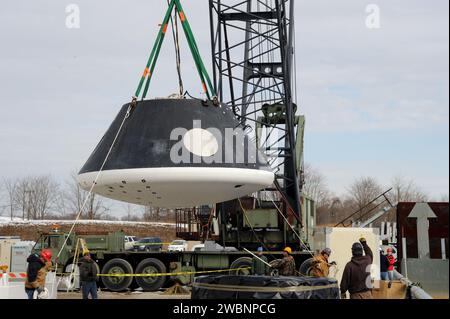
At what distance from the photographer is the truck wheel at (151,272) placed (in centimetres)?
2281

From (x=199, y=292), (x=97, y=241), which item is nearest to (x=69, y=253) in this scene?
(x=97, y=241)

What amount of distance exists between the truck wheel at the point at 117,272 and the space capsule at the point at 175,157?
11260mm

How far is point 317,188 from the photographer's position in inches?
3167

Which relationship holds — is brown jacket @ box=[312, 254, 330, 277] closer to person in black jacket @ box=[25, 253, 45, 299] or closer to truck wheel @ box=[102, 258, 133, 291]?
person in black jacket @ box=[25, 253, 45, 299]

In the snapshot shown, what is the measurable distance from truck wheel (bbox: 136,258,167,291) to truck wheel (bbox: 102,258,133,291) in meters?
0.41

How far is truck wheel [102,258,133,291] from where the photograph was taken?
22500mm

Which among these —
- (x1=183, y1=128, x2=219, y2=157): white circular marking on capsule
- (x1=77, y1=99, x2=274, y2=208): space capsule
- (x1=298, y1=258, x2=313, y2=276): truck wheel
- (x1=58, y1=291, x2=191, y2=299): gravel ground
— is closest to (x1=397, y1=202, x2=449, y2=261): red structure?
(x1=298, y1=258, x2=313, y2=276): truck wheel

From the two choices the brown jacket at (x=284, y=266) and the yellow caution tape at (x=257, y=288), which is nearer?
the yellow caution tape at (x=257, y=288)

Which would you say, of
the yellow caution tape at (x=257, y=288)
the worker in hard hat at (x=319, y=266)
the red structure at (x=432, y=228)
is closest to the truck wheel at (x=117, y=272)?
the red structure at (x=432, y=228)

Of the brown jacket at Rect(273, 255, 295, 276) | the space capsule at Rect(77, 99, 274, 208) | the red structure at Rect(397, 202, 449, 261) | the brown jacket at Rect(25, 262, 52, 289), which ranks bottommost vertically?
the brown jacket at Rect(25, 262, 52, 289)

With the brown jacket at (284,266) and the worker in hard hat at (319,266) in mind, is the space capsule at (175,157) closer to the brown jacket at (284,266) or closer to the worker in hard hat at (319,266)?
the brown jacket at (284,266)

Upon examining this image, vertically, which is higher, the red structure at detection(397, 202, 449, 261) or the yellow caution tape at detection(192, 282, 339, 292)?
the red structure at detection(397, 202, 449, 261)

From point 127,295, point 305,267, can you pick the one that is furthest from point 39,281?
point 305,267
